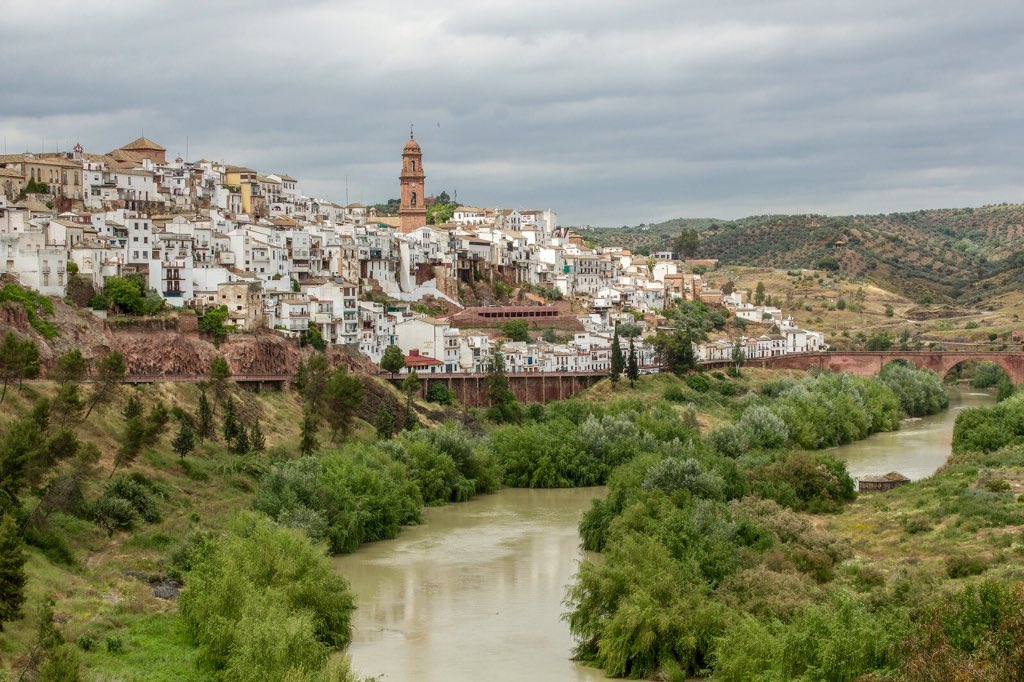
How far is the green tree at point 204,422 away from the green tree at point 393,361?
16.6 metres

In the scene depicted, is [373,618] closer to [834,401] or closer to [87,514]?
[87,514]

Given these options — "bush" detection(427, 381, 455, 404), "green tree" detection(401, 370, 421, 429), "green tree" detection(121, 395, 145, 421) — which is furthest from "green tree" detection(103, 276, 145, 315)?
"bush" detection(427, 381, 455, 404)

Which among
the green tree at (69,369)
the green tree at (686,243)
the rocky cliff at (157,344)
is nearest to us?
the green tree at (69,369)

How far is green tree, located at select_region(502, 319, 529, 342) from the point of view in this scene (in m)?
80.8

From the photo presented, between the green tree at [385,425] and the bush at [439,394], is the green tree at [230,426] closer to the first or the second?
the green tree at [385,425]

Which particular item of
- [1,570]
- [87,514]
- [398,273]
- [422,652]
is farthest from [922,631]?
[398,273]

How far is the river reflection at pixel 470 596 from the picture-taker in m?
30.3

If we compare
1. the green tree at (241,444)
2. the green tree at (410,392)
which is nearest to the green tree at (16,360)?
the green tree at (241,444)

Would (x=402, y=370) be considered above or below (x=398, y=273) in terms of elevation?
below

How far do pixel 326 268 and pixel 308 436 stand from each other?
2914 cm

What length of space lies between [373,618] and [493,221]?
74029 mm

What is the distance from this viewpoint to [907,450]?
64.8 metres

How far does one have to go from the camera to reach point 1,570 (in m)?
28.9

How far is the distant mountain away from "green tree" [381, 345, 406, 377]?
262 feet
